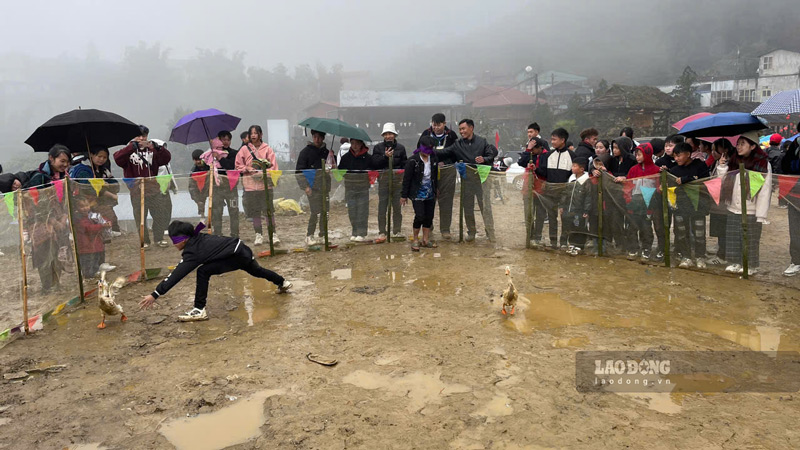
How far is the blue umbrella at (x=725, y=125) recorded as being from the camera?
7090 millimetres

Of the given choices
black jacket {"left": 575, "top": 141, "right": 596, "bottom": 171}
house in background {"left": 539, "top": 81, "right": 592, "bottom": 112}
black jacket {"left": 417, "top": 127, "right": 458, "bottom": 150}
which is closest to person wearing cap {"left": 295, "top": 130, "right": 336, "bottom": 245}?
black jacket {"left": 417, "top": 127, "right": 458, "bottom": 150}

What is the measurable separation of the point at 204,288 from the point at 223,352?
1213mm

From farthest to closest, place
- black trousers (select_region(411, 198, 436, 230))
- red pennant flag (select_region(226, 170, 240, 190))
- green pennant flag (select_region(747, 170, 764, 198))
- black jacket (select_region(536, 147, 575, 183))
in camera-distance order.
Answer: black trousers (select_region(411, 198, 436, 230)) → red pennant flag (select_region(226, 170, 240, 190)) → black jacket (select_region(536, 147, 575, 183)) → green pennant flag (select_region(747, 170, 764, 198))

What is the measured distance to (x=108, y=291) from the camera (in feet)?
19.8

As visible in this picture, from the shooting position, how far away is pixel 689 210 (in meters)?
7.43

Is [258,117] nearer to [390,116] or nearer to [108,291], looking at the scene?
[390,116]

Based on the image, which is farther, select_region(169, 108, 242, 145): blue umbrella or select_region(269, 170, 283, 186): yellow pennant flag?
select_region(169, 108, 242, 145): blue umbrella

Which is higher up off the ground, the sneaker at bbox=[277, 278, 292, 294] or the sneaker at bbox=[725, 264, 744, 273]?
the sneaker at bbox=[725, 264, 744, 273]

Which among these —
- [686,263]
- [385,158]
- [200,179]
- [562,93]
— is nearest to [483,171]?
[385,158]

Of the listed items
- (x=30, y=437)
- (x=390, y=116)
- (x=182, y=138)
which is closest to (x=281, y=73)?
(x=390, y=116)

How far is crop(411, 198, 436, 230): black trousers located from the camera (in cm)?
906

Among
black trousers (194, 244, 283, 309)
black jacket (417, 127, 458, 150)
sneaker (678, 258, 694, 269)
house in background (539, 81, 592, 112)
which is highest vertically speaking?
house in background (539, 81, 592, 112)

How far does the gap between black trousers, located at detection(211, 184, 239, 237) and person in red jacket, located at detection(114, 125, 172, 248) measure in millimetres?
697

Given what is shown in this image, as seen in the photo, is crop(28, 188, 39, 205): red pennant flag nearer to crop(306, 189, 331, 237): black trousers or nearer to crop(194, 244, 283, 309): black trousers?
crop(194, 244, 283, 309): black trousers
